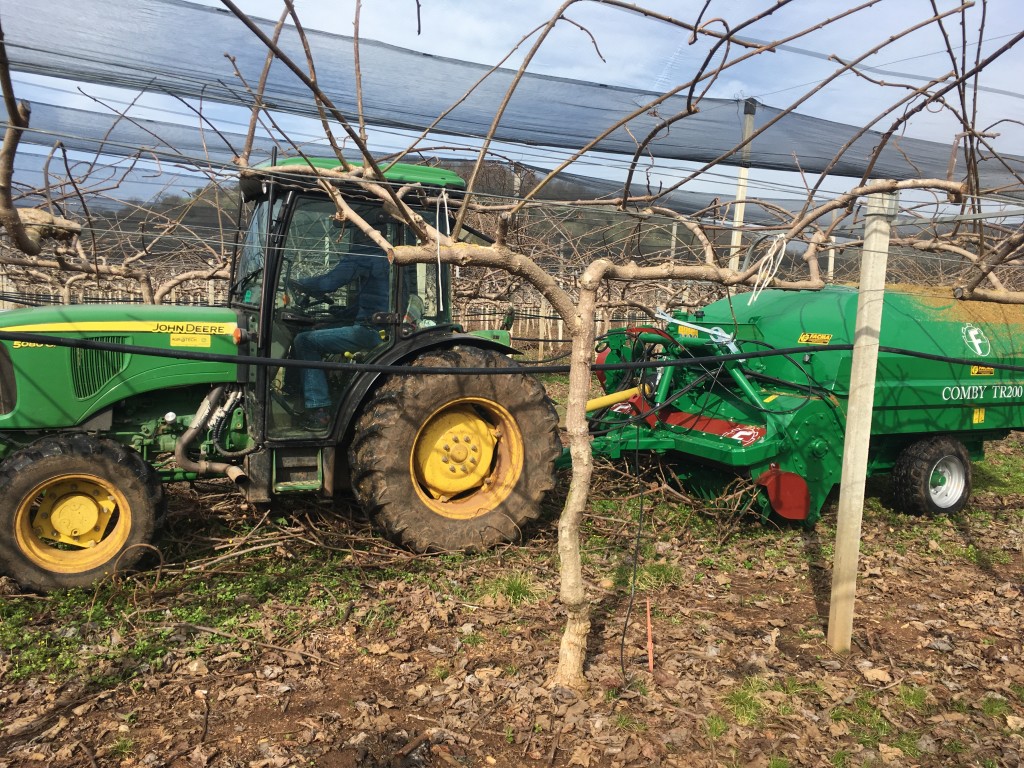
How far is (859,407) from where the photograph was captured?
338 cm

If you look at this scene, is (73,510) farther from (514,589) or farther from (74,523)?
(514,589)

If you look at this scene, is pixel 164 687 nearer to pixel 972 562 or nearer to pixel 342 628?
pixel 342 628

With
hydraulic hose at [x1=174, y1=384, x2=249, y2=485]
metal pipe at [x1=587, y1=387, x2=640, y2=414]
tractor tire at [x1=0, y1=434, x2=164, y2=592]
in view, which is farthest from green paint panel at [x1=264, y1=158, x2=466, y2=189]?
tractor tire at [x1=0, y1=434, x2=164, y2=592]

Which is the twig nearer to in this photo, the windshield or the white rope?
the windshield

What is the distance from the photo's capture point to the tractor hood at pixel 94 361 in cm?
387

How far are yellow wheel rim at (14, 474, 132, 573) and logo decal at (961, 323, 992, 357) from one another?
232 inches

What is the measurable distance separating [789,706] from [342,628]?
Answer: 6.62ft

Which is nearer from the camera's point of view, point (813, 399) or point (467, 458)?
point (467, 458)

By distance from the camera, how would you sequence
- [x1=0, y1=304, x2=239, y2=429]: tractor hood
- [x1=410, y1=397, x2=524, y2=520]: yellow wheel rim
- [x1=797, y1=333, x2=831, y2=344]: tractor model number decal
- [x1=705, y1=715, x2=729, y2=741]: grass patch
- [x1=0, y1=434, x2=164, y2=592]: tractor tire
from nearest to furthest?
1. [x1=705, y1=715, x2=729, y2=741]: grass patch
2. [x1=0, y1=434, x2=164, y2=592]: tractor tire
3. [x1=0, y1=304, x2=239, y2=429]: tractor hood
4. [x1=410, y1=397, x2=524, y2=520]: yellow wheel rim
5. [x1=797, y1=333, x2=831, y2=344]: tractor model number decal

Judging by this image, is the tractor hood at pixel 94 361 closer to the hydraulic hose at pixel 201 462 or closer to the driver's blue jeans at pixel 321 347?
the hydraulic hose at pixel 201 462

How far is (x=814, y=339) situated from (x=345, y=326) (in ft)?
10.9

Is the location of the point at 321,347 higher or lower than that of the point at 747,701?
higher

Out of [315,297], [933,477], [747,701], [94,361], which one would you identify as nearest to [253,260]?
[315,297]

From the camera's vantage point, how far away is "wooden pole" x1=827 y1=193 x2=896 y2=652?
3.28 m
